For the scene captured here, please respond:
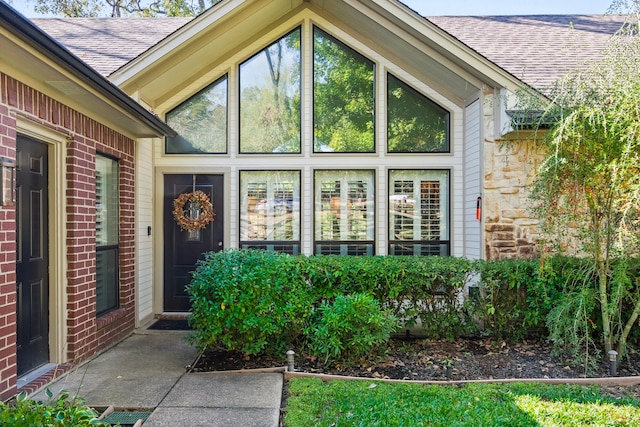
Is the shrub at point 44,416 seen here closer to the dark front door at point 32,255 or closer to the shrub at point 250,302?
the dark front door at point 32,255

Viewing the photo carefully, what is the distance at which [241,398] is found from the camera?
3.37m

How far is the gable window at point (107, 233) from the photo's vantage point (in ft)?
16.0

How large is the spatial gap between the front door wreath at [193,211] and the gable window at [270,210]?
0.50 m

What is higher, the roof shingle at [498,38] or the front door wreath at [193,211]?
the roof shingle at [498,38]

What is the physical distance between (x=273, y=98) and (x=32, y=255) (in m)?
3.82

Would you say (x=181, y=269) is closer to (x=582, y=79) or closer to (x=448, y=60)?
(x=448, y=60)

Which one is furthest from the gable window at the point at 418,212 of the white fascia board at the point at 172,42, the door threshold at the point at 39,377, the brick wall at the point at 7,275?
the brick wall at the point at 7,275

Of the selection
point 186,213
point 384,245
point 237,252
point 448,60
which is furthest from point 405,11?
point 186,213

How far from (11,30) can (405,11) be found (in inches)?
165

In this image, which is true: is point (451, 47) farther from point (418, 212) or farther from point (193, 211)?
point (193, 211)

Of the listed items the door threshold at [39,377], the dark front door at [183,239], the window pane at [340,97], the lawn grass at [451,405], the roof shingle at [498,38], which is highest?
the roof shingle at [498,38]

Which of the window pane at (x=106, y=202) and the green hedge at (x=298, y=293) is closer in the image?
the green hedge at (x=298, y=293)

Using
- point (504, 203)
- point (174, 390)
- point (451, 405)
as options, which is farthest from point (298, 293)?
point (504, 203)

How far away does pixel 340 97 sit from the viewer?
6.39 meters
